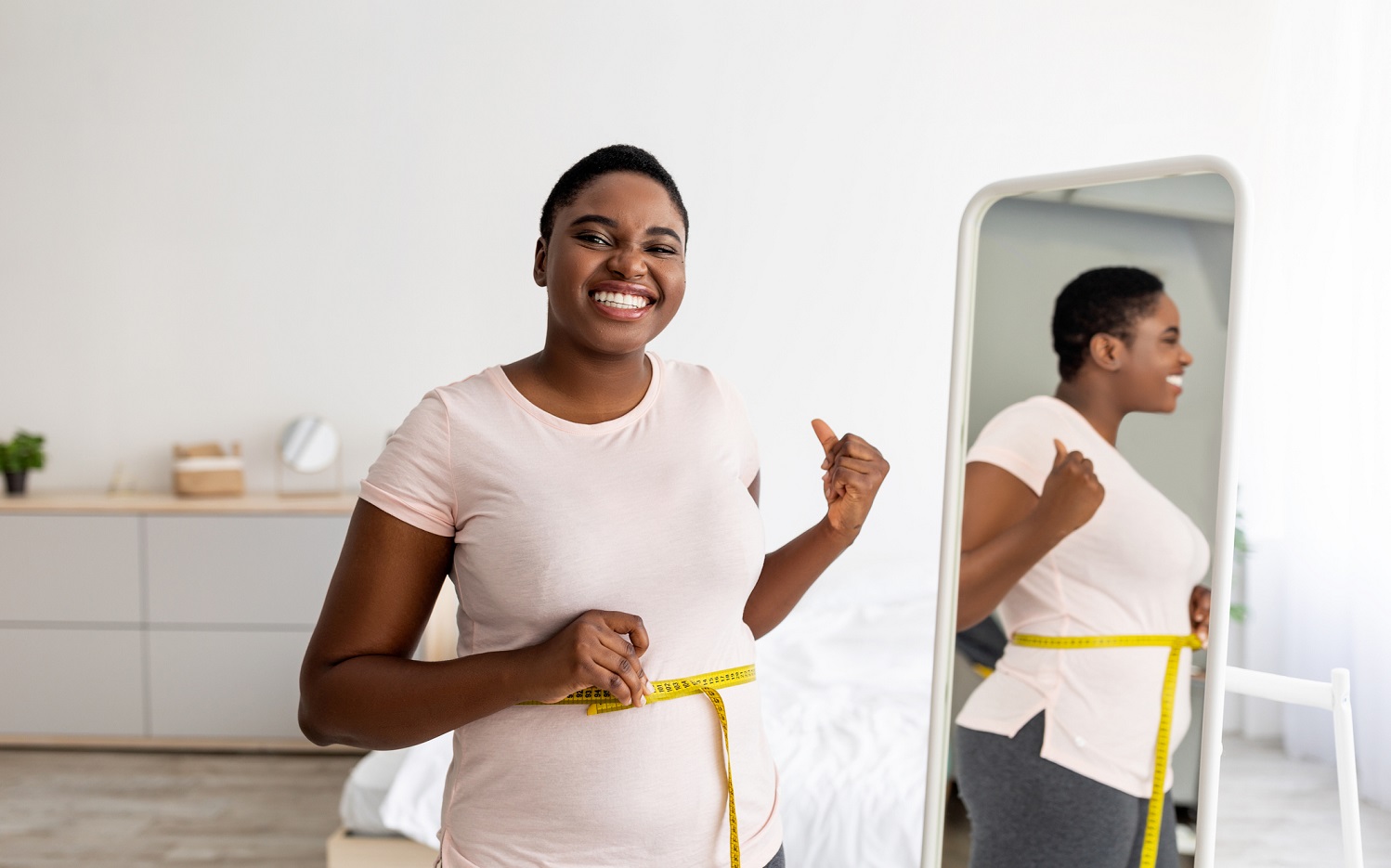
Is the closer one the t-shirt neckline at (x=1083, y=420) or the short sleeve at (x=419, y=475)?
the short sleeve at (x=419, y=475)

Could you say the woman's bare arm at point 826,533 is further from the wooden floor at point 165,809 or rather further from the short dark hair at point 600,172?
the wooden floor at point 165,809

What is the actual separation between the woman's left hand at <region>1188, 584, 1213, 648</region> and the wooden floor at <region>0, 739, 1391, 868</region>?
1.48 m

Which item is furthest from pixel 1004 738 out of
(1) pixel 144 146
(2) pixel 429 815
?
(1) pixel 144 146

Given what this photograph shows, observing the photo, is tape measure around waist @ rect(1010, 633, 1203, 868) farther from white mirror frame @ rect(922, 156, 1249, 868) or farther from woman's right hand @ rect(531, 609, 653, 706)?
woman's right hand @ rect(531, 609, 653, 706)

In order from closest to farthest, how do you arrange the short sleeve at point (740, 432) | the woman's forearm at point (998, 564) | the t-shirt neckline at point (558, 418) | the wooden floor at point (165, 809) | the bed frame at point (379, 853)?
1. the t-shirt neckline at point (558, 418)
2. the short sleeve at point (740, 432)
3. the woman's forearm at point (998, 564)
4. the bed frame at point (379, 853)
5. the wooden floor at point (165, 809)

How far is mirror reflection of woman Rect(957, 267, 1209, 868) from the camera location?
1229 millimetres

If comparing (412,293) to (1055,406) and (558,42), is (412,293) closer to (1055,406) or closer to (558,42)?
(558,42)

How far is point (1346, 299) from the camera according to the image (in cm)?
331

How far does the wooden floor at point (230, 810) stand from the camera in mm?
2471

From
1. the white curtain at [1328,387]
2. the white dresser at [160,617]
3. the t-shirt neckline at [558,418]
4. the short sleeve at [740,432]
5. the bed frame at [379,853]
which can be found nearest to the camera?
the t-shirt neckline at [558,418]

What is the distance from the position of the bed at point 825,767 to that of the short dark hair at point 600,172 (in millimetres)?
1418

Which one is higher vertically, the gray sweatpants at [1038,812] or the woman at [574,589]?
the woman at [574,589]

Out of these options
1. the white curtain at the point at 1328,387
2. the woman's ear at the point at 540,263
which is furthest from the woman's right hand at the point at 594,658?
the white curtain at the point at 1328,387

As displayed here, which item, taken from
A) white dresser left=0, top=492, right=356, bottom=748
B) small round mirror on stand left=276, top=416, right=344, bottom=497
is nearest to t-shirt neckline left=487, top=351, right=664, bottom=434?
white dresser left=0, top=492, right=356, bottom=748
